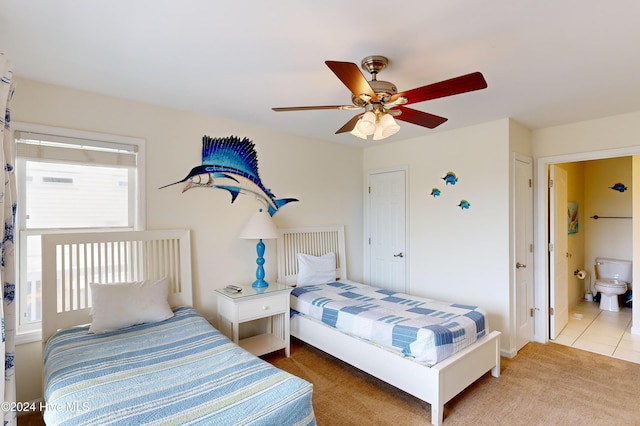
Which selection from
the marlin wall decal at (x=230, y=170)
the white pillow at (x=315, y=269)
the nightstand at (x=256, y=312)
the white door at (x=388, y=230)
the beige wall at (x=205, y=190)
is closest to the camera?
the beige wall at (x=205, y=190)

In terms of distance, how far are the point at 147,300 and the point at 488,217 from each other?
10.7ft

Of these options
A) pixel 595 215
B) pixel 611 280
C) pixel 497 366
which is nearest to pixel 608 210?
pixel 595 215

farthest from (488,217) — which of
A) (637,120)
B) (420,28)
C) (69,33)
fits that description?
(69,33)

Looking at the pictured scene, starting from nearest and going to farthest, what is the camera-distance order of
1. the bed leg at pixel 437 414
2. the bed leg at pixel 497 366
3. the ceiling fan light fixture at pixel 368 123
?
the ceiling fan light fixture at pixel 368 123 < the bed leg at pixel 437 414 < the bed leg at pixel 497 366

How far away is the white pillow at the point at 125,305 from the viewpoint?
2.29 m

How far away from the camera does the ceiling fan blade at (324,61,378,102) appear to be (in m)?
1.48

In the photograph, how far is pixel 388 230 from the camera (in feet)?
14.0

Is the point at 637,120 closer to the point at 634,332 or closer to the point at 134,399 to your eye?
the point at 634,332

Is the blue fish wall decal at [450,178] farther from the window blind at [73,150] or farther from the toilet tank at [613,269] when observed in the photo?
the toilet tank at [613,269]

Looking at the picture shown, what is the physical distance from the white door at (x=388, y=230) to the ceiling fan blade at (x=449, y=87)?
2.39 metres

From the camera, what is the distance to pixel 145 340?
2139mm

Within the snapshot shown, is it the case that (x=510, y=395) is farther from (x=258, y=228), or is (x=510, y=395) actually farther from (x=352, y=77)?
(x=352, y=77)

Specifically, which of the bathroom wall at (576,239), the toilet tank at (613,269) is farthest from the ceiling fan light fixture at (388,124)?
the toilet tank at (613,269)

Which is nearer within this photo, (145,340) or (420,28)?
(420,28)
